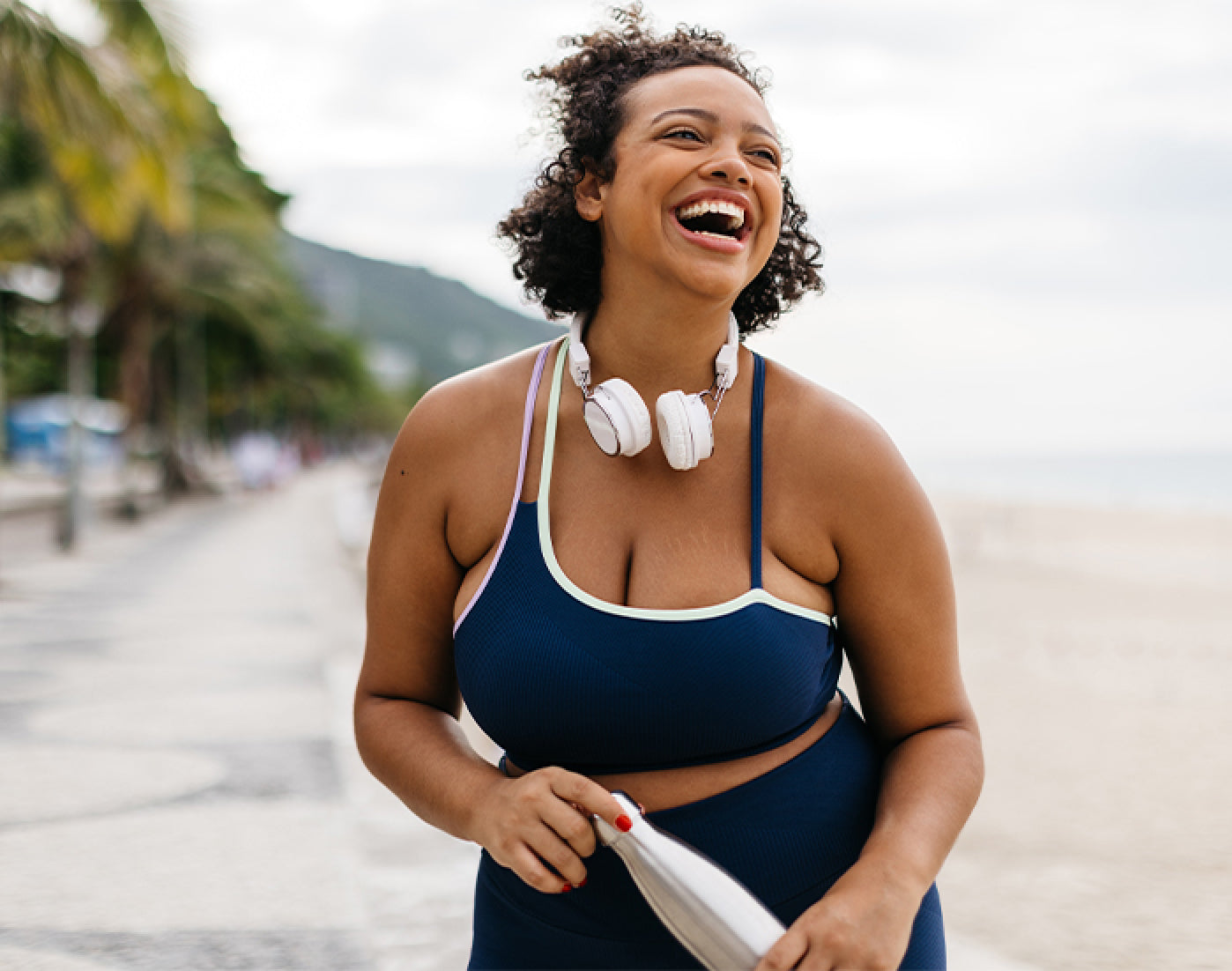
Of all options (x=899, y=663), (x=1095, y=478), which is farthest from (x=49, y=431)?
(x=1095, y=478)

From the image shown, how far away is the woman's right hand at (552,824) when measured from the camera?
4.45ft

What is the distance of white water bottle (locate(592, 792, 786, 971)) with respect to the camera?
4.31ft

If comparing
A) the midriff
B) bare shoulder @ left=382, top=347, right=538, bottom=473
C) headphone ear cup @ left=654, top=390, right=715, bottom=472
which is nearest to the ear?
bare shoulder @ left=382, top=347, right=538, bottom=473

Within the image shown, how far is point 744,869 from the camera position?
1.52 m

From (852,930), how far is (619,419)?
660 mm

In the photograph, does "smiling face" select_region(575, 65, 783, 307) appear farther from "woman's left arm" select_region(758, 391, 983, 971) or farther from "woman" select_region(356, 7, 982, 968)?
"woman's left arm" select_region(758, 391, 983, 971)

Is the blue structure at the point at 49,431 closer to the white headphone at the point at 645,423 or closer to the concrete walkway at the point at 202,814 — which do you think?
the concrete walkway at the point at 202,814

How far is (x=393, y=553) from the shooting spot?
163 cm

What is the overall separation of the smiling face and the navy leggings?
2.08 feet

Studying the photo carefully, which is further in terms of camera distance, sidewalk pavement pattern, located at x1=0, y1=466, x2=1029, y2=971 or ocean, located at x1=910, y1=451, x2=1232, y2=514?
ocean, located at x1=910, y1=451, x2=1232, y2=514

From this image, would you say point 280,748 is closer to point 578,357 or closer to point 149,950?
point 149,950

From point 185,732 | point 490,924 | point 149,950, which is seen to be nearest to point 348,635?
point 185,732

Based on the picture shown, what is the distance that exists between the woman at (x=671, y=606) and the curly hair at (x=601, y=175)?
1 cm

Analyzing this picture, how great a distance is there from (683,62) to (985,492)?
47.6m
